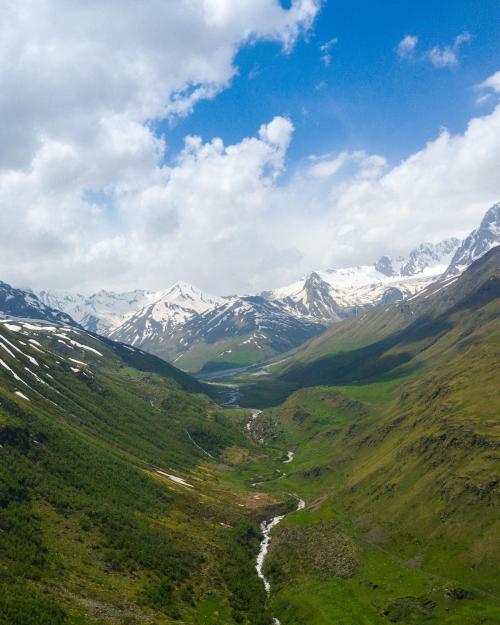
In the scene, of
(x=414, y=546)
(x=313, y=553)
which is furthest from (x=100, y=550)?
(x=414, y=546)

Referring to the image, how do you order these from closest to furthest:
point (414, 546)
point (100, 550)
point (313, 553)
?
point (100, 550)
point (414, 546)
point (313, 553)

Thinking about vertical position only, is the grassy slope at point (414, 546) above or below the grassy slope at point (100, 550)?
below

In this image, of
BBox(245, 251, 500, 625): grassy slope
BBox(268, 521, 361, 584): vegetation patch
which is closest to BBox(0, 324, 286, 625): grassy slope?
BBox(268, 521, 361, 584): vegetation patch

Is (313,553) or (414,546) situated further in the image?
(313,553)

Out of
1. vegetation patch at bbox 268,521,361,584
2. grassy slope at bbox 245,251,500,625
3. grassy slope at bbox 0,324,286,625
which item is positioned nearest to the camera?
grassy slope at bbox 0,324,286,625

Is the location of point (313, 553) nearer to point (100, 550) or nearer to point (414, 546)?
point (414, 546)

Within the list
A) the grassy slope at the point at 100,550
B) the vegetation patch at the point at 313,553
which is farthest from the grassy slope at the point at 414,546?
the grassy slope at the point at 100,550

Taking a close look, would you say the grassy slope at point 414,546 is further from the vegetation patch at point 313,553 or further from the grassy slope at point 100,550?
the grassy slope at point 100,550

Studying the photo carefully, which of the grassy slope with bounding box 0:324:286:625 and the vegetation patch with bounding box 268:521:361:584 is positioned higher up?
the grassy slope with bounding box 0:324:286:625

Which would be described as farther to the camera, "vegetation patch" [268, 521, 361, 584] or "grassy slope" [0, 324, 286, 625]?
"vegetation patch" [268, 521, 361, 584]

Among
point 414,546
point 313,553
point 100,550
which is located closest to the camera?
point 100,550

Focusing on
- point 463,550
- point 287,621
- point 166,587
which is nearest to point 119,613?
point 166,587

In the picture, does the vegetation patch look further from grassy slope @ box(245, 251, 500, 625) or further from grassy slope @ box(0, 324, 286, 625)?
grassy slope @ box(0, 324, 286, 625)

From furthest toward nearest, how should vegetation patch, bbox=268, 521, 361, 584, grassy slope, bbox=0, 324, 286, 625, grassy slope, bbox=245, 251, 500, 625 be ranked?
1. vegetation patch, bbox=268, 521, 361, 584
2. grassy slope, bbox=245, 251, 500, 625
3. grassy slope, bbox=0, 324, 286, 625
